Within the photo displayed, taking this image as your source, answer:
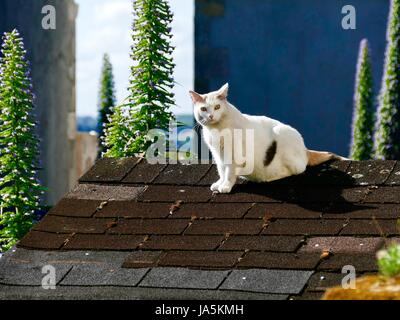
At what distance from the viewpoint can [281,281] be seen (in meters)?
5.29

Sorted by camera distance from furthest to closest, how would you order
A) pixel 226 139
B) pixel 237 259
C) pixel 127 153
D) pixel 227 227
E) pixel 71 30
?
pixel 71 30
pixel 127 153
pixel 226 139
pixel 227 227
pixel 237 259

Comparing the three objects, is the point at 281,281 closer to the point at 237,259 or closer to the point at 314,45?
the point at 237,259

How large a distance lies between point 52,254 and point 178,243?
848 mm

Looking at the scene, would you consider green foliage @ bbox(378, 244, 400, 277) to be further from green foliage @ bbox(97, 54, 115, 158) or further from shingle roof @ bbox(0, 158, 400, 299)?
green foliage @ bbox(97, 54, 115, 158)

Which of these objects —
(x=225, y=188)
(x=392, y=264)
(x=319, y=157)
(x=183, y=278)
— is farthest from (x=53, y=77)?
(x=392, y=264)

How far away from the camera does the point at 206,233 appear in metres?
5.99

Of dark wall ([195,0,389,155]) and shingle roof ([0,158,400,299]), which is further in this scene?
dark wall ([195,0,389,155])

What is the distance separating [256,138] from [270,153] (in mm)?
175

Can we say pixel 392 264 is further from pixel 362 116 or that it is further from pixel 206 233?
pixel 362 116

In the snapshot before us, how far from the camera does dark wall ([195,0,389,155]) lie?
2058cm

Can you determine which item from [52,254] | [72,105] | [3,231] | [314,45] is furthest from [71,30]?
[52,254]

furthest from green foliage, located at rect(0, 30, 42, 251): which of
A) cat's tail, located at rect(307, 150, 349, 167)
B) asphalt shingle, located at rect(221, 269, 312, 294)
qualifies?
asphalt shingle, located at rect(221, 269, 312, 294)

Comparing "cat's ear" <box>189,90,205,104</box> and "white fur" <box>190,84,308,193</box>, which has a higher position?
"cat's ear" <box>189,90,205,104</box>

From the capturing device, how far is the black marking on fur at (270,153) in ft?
23.9
